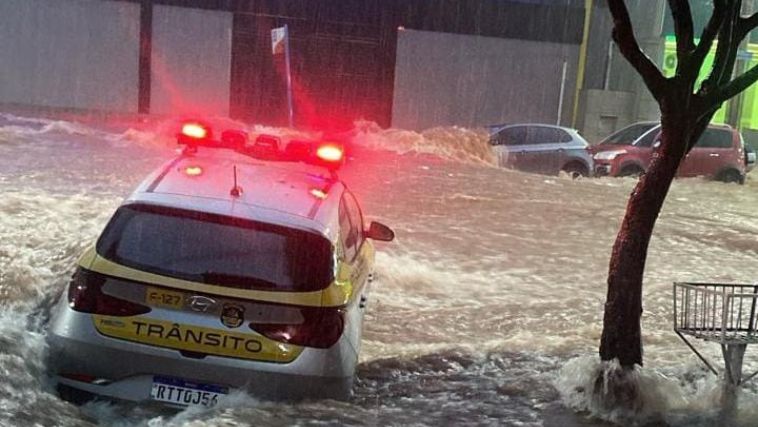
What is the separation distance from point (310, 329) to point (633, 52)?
2.64 m

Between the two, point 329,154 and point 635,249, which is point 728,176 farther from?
point 329,154

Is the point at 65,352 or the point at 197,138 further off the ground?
the point at 197,138

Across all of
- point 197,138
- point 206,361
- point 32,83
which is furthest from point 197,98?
point 206,361

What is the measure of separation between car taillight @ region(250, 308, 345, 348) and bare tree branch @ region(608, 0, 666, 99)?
240 cm

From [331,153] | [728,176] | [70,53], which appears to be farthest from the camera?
[70,53]

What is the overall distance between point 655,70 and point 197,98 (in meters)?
21.8

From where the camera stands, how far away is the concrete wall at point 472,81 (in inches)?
1065

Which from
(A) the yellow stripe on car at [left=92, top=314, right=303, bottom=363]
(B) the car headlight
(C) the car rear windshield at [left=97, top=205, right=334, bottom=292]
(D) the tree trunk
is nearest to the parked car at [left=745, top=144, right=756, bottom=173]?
(B) the car headlight

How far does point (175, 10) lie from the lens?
25.9 meters

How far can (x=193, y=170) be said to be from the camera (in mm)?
5695

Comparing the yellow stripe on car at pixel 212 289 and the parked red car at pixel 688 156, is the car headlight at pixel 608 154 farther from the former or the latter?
the yellow stripe on car at pixel 212 289

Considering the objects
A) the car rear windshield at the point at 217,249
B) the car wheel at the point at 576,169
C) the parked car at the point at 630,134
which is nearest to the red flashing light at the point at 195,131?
the car rear windshield at the point at 217,249

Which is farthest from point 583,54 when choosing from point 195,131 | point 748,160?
point 195,131

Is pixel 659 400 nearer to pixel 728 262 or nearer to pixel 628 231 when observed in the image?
pixel 628 231
